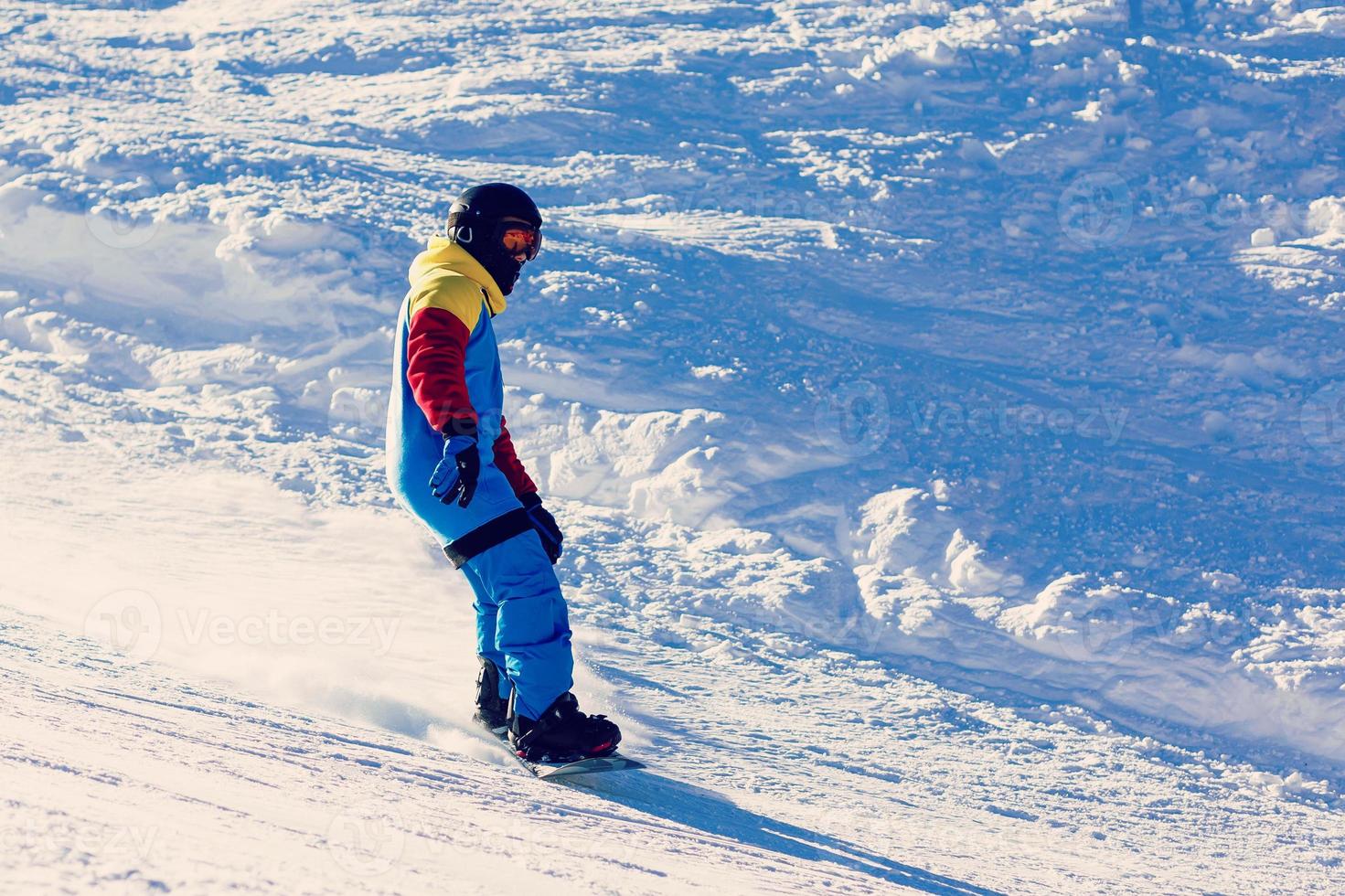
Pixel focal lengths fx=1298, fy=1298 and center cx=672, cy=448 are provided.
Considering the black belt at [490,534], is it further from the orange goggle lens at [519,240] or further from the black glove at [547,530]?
the orange goggle lens at [519,240]

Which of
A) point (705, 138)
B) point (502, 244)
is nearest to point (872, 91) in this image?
point (705, 138)

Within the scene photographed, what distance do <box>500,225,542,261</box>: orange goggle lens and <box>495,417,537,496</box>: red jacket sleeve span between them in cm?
45

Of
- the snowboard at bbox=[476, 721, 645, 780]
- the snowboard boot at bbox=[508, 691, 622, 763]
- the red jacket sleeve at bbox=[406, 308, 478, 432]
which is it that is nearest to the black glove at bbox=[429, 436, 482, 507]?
the red jacket sleeve at bbox=[406, 308, 478, 432]

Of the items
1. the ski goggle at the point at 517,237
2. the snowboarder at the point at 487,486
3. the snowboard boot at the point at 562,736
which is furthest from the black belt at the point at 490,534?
the ski goggle at the point at 517,237

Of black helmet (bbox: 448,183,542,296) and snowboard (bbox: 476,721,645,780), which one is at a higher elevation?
black helmet (bbox: 448,183,542,296)

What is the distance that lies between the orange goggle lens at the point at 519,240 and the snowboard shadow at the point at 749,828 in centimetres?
136

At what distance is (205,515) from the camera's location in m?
5.90

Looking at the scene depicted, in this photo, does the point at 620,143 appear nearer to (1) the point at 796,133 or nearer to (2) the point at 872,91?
(1) the point at 796,133

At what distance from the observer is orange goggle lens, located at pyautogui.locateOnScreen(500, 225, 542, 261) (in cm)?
335

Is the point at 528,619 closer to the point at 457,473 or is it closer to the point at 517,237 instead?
the point at 457,473

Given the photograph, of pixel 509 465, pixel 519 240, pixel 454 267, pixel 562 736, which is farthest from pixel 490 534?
pixel 519 240

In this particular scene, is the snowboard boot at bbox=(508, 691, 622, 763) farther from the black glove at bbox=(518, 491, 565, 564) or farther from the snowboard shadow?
the black glove at bbox=(518, 491, 565, 564)

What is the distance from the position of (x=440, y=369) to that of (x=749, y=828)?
131 centimetres

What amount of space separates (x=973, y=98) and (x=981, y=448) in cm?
535
